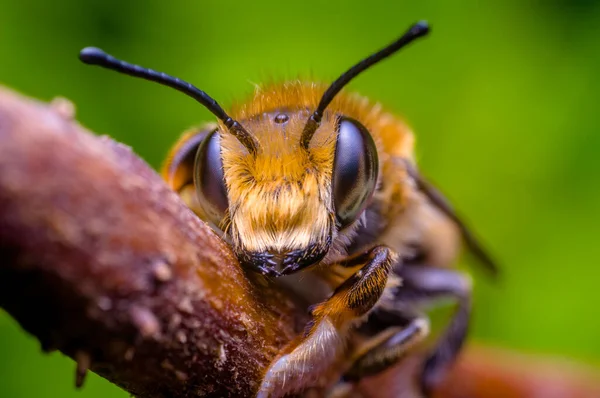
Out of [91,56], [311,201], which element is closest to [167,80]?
[91,56]

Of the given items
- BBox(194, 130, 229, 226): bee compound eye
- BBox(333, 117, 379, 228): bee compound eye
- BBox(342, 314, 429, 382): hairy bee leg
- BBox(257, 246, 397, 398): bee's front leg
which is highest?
BBox(333, 117, 379, 228): bee compound eye

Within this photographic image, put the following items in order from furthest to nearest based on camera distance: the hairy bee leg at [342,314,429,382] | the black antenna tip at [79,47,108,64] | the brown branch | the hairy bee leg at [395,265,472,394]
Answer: the hairy bee leg at [395,265,472,394]
the hairy bee leg at [342,314,429,382]
the black antenna tip at [79,47,108,64]
the brown branch

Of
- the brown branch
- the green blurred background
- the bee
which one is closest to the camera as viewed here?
the brown branch

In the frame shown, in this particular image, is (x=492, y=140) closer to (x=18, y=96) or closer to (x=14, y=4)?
(x=14, y=4)

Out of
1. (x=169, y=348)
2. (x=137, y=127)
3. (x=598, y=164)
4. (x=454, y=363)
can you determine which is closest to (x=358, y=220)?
(x=169, y=348)

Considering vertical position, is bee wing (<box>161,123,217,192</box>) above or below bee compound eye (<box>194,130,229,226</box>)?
below

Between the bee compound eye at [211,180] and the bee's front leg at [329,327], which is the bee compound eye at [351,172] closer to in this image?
the bee's front leg at [329,327]

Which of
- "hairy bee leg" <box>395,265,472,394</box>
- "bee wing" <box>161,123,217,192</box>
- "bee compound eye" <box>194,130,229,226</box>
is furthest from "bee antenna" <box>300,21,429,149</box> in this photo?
"hairy bee leg" <box>395,265,472,394</box>

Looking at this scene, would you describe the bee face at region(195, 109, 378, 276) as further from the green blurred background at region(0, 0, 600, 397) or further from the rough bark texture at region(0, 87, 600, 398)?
the green blurred background at region(0, 0, 600, 397)

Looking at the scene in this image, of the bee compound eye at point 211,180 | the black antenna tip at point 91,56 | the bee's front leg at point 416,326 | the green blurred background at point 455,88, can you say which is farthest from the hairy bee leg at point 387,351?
the green blurred background at point 455,88
